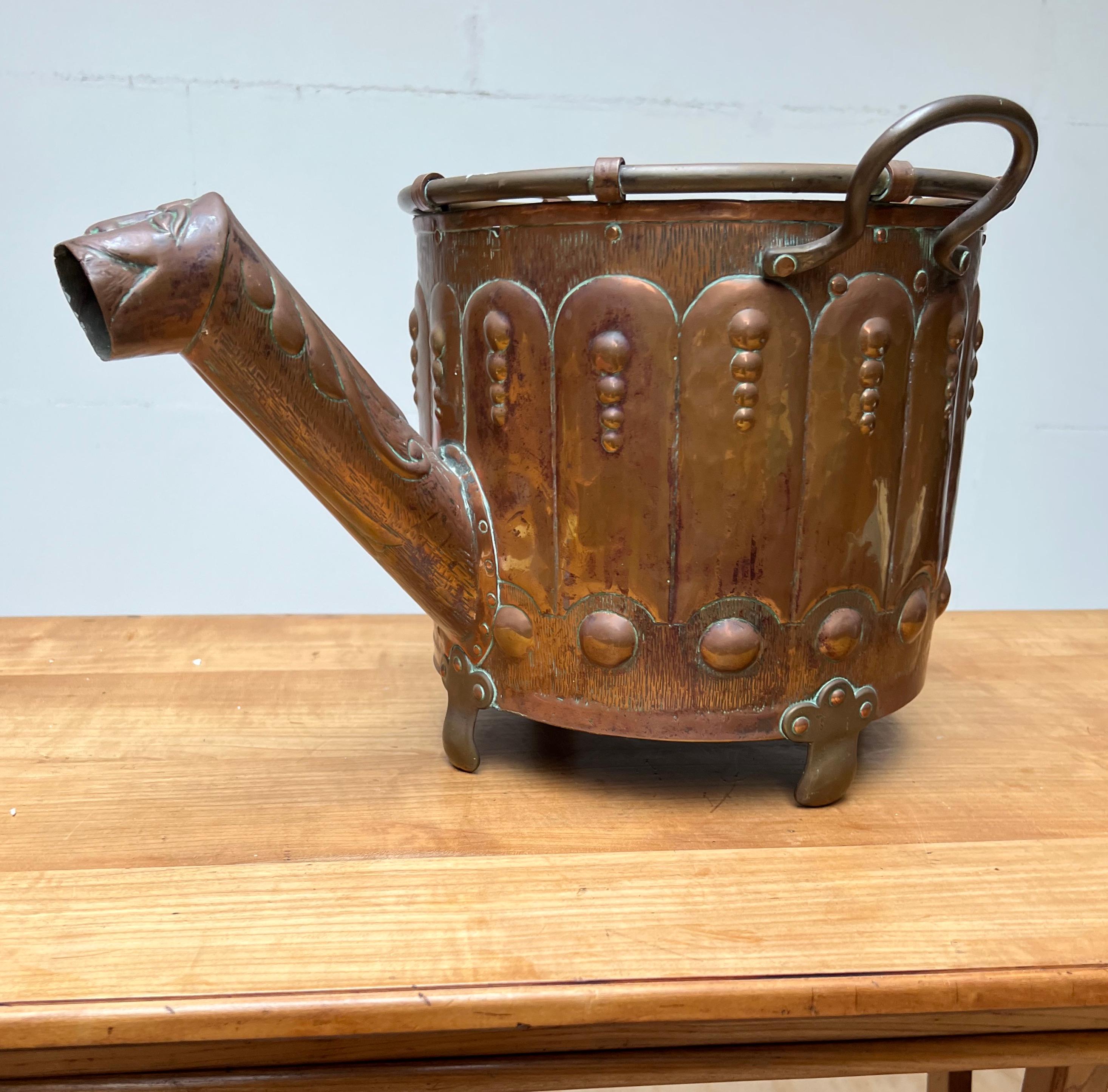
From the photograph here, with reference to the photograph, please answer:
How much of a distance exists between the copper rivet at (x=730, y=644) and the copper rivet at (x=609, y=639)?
49 mm

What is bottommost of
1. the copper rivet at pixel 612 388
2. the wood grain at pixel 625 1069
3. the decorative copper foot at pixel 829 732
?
the wood grain at pixel 625 1069

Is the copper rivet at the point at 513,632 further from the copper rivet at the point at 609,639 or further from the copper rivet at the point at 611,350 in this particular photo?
the copper rivet at the point at 611,350

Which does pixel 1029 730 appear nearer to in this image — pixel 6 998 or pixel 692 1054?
pixel 692 1054

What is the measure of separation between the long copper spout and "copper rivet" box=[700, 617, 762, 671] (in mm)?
164

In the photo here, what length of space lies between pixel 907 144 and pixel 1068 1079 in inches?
29.3

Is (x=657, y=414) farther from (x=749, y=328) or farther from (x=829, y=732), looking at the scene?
(x=829, y=732)

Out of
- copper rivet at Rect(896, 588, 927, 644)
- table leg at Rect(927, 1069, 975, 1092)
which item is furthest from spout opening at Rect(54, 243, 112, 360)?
table leg at Rect(927, 1069, 975, 1092)

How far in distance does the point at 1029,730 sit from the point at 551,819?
45 centimetres

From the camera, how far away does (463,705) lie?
0.86 metres

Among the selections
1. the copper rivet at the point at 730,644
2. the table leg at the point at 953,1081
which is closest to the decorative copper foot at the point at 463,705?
the copper rivet at the point at 730,644

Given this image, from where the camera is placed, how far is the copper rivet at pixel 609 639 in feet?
2.48

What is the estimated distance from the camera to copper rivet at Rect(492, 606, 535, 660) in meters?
0.79

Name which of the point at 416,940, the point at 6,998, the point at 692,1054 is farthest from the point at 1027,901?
the point at 6,998

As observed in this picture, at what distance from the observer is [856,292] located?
708 millimetres
